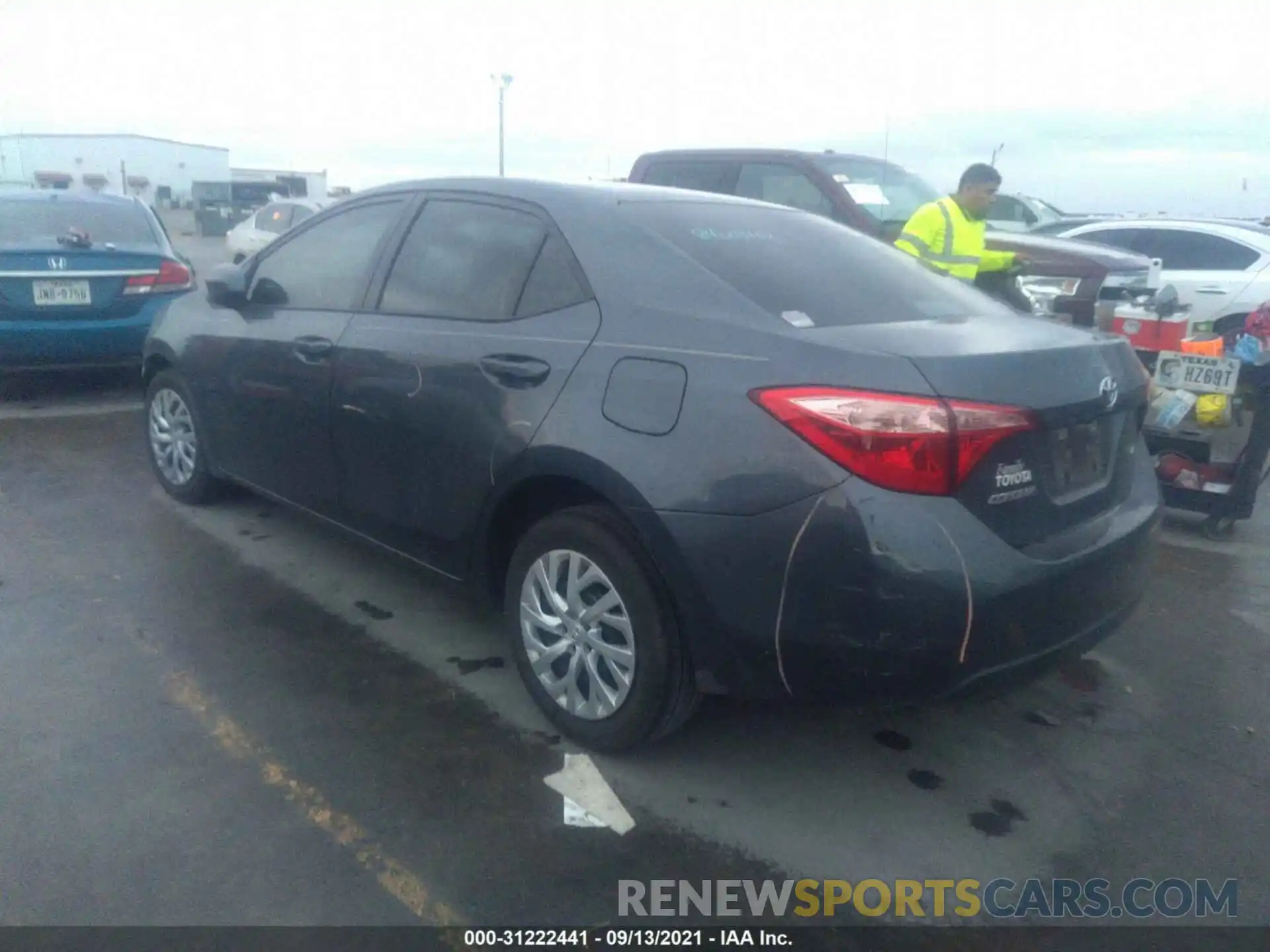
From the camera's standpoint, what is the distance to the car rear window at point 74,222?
7441mm

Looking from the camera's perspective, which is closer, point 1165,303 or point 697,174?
point 1165,303

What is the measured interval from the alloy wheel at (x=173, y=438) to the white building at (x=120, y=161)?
39.8 meters

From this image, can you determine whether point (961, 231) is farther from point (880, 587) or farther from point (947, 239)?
point (880, 587)

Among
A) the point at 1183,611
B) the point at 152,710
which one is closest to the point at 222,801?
the point at 152,710

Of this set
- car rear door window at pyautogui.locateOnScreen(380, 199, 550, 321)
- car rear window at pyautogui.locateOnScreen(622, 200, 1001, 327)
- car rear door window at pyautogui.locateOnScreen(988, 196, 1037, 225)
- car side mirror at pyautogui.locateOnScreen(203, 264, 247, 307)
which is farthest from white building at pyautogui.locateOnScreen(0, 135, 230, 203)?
car rear window at pyautogui.locateOnScreen(622, 200, 1001, 327)

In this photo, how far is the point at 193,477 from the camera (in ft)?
17.3

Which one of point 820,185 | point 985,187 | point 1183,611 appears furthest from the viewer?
point 820,185

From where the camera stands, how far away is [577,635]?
10.4ft

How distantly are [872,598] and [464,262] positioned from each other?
1966 mm

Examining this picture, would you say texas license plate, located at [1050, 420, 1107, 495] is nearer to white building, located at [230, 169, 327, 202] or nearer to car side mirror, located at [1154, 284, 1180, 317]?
car side mirror, located at [1154, 284, 1180, 317]

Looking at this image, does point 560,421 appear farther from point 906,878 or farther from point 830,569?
point 906,878

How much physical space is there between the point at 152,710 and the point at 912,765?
2464 mm

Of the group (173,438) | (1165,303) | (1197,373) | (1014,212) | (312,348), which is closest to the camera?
(312,348)

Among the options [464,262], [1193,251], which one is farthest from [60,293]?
[1193,251]
